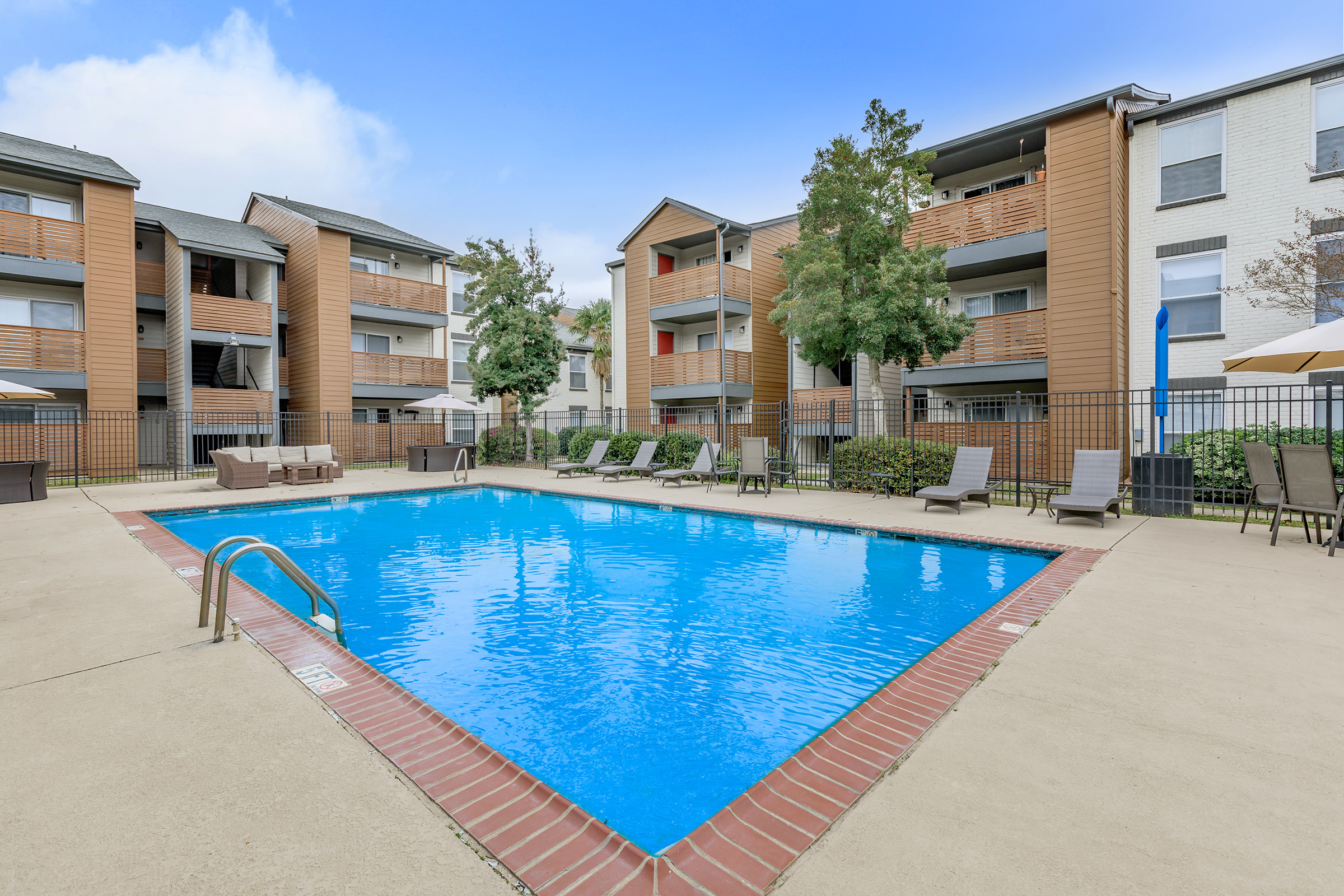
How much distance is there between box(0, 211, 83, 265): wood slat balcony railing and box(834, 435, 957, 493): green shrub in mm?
22119

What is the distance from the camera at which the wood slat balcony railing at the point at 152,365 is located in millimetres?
20625

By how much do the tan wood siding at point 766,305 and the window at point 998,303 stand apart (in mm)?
6566

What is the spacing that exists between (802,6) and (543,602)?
60.5 ft

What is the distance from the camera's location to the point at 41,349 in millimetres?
16984

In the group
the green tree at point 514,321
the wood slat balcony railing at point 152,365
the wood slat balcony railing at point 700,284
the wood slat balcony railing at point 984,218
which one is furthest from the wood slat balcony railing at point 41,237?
the wood slat balcony railing at point 984,218

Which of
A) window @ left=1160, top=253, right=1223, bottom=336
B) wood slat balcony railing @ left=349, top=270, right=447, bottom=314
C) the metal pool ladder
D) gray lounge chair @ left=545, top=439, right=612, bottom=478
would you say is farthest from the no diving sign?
wood slat balcony railing @ left=349, top=270, right=447, bottom=314

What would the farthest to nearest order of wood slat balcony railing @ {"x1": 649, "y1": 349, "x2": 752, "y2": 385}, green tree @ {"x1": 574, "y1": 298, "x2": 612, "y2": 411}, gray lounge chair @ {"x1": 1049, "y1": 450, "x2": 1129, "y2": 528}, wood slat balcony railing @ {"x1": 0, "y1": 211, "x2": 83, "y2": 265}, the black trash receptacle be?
green tree @ {"x1": 574, "y1": 298, "x2": 612, "y2": 411}, wood slat balcony railing @ {"x1": 649, "y1": 349, "x2": 752, "y2": 385}, wood slat balcony railing @ {"x1": 0, "y1": 211, "x2": 83, "y2": 265}, the black trash receptacle, gray lounge chair @ {"x1": 1049, "y1": 450, "x2": 1129, "y2": 528}

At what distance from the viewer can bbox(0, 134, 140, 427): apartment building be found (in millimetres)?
16734

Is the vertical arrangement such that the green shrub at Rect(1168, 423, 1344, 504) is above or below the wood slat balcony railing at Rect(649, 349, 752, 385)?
below

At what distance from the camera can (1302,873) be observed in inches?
74.8

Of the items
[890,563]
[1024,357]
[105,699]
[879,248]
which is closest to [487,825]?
[105,699]

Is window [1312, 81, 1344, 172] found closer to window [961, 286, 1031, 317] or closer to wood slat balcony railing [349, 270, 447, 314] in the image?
window [961, 286, 1031, 317]

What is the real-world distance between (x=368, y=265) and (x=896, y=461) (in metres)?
21.5

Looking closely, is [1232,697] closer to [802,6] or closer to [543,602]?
[543,602]
